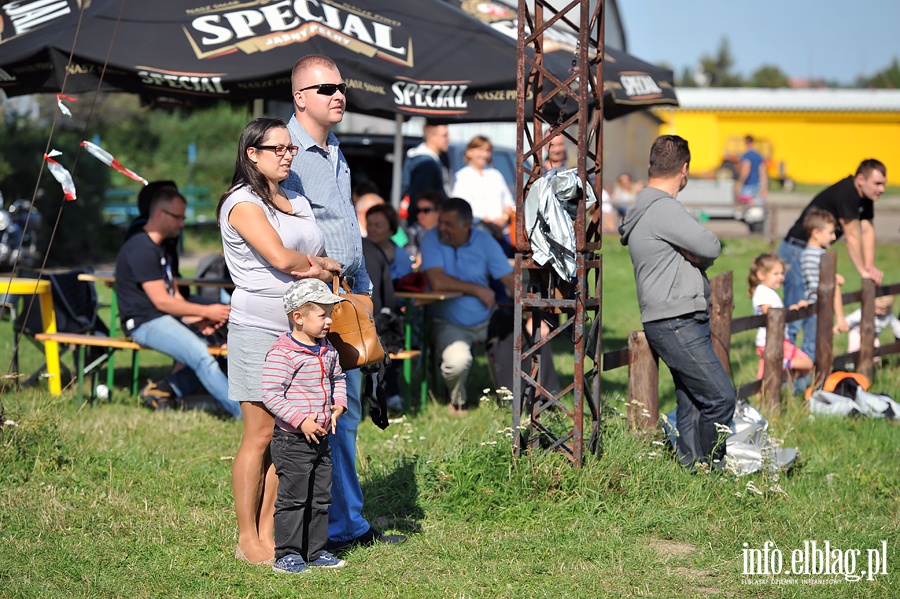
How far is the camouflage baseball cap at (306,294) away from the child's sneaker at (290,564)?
108cm

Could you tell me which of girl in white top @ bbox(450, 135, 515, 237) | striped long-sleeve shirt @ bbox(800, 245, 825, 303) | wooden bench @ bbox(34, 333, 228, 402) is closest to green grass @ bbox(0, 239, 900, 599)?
wooden bench @ bbox(34, 333, 228, 402)

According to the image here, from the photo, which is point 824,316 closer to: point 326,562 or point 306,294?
point 326,562

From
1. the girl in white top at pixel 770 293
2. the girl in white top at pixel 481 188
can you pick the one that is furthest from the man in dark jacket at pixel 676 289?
the girl in white top at pixel 481 188

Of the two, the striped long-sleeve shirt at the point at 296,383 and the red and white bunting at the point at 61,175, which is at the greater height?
the red and white bunting at the point at 61,175

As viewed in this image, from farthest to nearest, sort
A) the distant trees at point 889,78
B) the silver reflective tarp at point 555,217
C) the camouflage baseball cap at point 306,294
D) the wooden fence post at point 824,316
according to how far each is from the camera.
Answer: the distant trees at point 889,78, the wooden fence post at point 824,316, the silver reflective tarp at point 555,217, the camouflage baseball cap at point 306,294

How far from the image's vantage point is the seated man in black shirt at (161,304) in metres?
7.13

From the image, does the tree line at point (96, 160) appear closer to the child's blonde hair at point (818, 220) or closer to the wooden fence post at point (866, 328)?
the child's blonde hair at point (818, 220)

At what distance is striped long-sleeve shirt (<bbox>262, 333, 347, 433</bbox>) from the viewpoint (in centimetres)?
429

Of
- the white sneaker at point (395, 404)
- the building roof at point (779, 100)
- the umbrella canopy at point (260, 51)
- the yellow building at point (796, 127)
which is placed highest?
the building roof at point (779, 100)

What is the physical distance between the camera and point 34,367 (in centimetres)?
914

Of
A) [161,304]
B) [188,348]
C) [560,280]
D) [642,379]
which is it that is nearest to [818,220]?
[642,379]

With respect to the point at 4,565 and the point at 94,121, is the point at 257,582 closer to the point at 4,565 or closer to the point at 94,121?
the point at 4,565

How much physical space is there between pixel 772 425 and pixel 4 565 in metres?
4.92

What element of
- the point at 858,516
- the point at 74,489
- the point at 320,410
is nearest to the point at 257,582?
the point at 320,410
